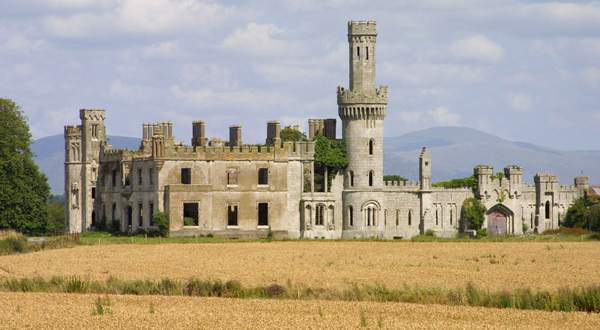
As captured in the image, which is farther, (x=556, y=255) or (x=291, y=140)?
(x=291, y=140)

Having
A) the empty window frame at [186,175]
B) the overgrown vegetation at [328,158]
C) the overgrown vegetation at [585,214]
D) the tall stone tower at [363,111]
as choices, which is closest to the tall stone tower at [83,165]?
the empty window frame at [186,175]

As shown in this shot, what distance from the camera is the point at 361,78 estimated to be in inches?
3381

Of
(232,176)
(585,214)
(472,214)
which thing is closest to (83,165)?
(232,176)

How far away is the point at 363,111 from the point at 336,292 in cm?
4133

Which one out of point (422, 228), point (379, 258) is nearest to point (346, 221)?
point (422, 228)

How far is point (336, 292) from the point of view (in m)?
44.8

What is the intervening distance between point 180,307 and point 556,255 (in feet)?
89.7

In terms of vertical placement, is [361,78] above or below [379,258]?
above

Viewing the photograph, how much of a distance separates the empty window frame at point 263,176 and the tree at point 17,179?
16033 millimetres

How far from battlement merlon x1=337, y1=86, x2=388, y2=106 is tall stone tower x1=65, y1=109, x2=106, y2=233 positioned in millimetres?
15554

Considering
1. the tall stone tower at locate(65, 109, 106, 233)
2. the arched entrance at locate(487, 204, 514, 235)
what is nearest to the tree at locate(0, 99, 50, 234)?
the tall stone tower at locate(65, 109, 106, 233)

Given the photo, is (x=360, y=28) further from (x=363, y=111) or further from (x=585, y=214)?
(x=585, y=214)

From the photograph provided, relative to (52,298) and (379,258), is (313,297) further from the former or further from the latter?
(379,258)

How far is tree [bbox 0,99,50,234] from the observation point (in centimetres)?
8988
